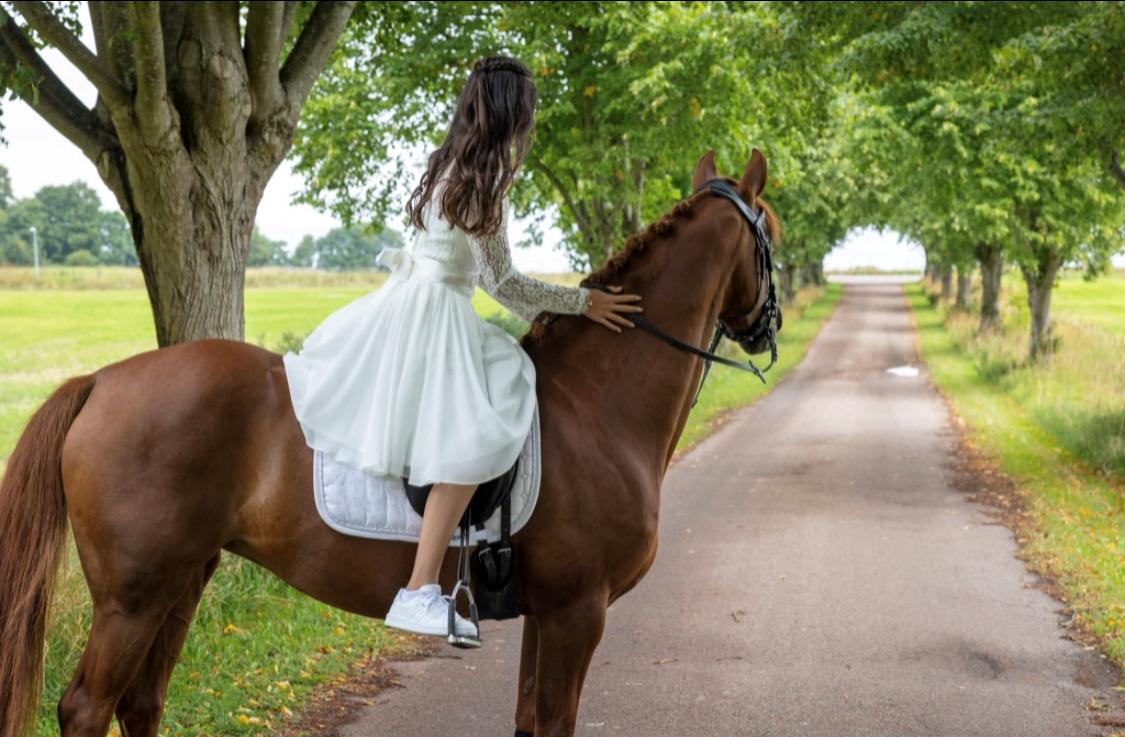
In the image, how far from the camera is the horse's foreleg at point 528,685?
434cm

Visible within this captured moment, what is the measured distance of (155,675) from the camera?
4.12 metres

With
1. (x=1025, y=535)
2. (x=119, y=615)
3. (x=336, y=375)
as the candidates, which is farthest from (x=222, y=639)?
(x=1025, y=535)

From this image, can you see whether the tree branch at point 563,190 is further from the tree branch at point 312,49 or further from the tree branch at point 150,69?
the tree branch at point 150,69

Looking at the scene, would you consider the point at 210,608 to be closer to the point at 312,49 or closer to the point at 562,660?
the point at 562,660

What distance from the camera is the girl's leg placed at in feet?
12.2

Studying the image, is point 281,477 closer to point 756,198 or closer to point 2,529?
point 2,529

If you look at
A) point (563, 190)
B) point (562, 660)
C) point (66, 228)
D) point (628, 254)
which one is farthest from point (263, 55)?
point (66, 228)

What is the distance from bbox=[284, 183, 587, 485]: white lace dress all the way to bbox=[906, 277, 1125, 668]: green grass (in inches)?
181

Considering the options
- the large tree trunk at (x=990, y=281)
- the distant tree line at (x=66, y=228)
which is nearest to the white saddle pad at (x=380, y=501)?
the large tree trunk at (x=990, y=281)

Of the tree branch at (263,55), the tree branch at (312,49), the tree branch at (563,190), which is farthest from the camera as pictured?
the tree branch at (563,190)

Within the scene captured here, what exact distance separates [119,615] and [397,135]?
18516 mm

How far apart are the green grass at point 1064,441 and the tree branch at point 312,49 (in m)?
6.56

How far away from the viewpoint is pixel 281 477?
381cm

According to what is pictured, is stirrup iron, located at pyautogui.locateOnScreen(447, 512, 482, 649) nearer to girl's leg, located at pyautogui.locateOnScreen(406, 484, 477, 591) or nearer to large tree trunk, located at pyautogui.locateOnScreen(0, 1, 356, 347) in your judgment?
girl's leg, located at pyautogui.locateOnScreen(406, 484, 477, 591)
